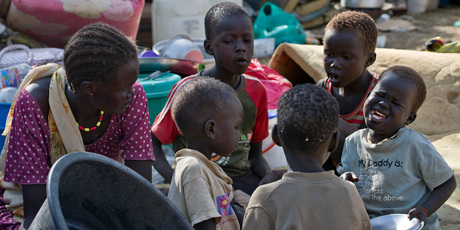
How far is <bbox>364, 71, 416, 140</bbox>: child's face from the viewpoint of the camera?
2240mm

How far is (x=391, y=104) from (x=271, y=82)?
6.03 feet

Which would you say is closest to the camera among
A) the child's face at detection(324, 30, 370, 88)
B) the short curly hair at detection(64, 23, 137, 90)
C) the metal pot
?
the short curly hair at detection(64, 23, 137, 90)

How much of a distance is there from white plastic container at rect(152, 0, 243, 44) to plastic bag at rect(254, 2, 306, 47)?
1.30 metres

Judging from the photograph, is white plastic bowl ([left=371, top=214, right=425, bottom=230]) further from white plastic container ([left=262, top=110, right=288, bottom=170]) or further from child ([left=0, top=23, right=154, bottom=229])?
white plastic container ([left=262, top=110, right=288, bottom=170])

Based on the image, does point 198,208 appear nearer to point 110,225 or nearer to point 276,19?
A: point 110,225

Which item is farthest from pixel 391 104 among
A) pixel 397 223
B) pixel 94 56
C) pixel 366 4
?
pixel 366 4

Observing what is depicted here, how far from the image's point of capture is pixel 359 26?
280 centimetres

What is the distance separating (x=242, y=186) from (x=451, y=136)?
72.4 inches

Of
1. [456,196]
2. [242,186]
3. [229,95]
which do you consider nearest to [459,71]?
[456,196]

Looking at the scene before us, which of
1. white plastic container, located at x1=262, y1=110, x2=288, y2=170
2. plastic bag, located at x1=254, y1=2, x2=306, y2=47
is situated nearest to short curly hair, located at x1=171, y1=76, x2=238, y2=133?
white plastic container, located at x1=262, y1=110, x2=288, y2=170

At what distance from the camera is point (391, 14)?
9797 millimetres

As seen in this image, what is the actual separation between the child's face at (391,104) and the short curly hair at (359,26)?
580 millimetres

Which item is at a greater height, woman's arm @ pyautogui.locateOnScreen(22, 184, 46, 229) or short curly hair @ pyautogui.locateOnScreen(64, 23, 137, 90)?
short curly hair @ pyautogui.locateOnScreen(64, 23, 137, 90)

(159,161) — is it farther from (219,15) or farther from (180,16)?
(180,16)
